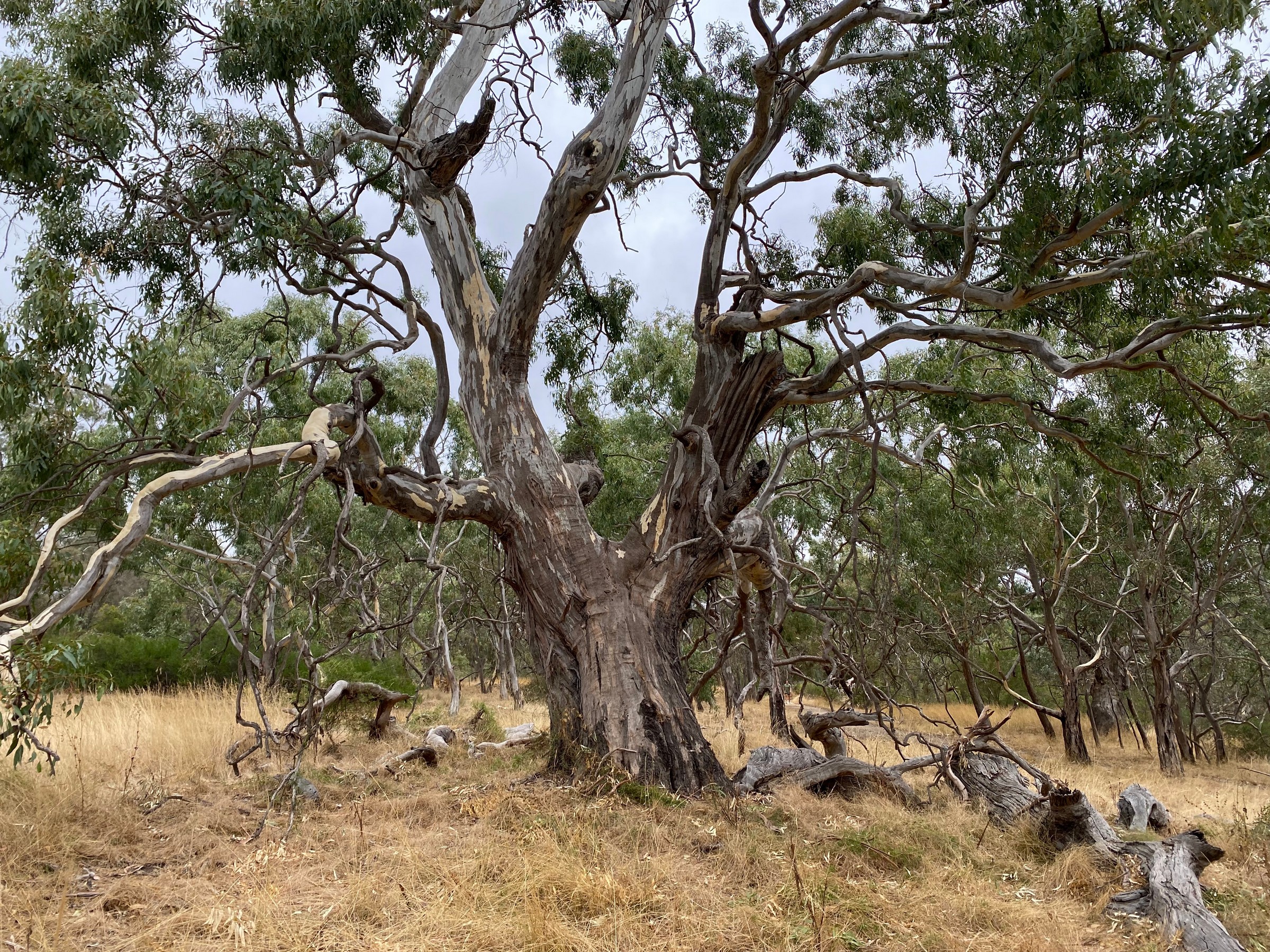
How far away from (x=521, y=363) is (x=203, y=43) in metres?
3.58

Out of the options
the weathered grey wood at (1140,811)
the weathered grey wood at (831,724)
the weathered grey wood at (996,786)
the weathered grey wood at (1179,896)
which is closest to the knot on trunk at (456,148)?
the weathered grey wood at (831,724)

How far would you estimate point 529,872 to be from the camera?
383 cm

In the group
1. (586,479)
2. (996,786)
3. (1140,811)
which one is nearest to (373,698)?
(586,479)

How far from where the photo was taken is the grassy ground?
3.41m

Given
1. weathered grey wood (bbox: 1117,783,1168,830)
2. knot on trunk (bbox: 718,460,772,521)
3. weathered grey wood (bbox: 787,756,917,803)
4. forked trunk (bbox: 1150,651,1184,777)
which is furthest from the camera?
forked trunk (bbox: 1150,651,1184,777)

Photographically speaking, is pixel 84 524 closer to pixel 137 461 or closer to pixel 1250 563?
pixel 137 461

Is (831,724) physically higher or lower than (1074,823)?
higher

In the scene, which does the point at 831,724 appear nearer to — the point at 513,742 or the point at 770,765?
the point at 770,765

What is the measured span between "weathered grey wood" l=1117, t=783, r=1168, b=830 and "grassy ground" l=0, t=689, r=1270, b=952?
1.38ft

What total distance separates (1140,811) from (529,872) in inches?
177

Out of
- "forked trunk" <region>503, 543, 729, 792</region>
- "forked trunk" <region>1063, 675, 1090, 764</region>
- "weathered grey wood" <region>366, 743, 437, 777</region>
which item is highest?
"forked trunk" <region>503, 543, 729, 792</region>

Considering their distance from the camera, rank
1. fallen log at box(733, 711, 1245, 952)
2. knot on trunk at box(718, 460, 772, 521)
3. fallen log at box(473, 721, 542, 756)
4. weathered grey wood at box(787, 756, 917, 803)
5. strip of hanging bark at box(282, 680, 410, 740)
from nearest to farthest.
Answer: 1. fallen log at box(733, 711, 1245, 952)
2. weathered grey wood at box(787, 756, 917, 803)
3. knot on trunk at box(718, 460, 772, 521)
4. fallen log at box(473, 721, 542, 756)
5. strip of hanging bark at box(282, 680, 410, 740)

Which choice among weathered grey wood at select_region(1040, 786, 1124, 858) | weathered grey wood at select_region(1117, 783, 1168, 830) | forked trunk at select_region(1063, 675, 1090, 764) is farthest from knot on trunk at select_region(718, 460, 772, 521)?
forked trunk at select_region(1063, 675, 1090, 764)

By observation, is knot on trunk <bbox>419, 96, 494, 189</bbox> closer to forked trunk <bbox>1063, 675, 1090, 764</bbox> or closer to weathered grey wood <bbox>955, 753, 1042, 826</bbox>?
→ weathered grey wood <bbox>955, 753, 1042, 826</bbox>
